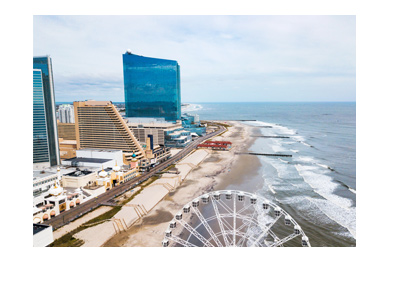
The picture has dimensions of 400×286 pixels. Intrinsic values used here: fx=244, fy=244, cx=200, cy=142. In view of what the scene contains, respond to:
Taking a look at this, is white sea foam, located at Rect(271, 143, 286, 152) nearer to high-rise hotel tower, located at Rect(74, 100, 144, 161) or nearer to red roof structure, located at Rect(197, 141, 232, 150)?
red roof structure, located at Rect(197, 141, 232, 150)

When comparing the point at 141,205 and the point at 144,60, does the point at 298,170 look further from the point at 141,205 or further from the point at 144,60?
the point at 144,60

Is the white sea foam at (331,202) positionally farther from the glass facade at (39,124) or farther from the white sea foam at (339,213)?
the glass facade at (39,124)

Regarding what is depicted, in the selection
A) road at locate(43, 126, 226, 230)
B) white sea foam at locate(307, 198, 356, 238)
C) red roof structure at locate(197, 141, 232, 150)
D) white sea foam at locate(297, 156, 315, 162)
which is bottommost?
white sea foam at locate(307, 198, 356, 238)

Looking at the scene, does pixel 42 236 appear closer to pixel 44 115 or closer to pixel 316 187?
pixel 44 115

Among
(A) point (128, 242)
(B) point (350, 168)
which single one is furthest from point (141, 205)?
(B) point (350, 168)

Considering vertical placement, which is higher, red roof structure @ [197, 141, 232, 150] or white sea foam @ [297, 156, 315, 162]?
red roof structure @ [197, 141, 232, 150]

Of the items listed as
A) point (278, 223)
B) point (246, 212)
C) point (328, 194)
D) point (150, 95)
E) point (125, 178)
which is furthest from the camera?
point (150, 95)

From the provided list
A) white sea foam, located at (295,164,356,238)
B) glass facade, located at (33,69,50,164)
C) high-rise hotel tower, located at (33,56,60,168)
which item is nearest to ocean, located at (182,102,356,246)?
white sea foam, located at (295,164,356,238)
